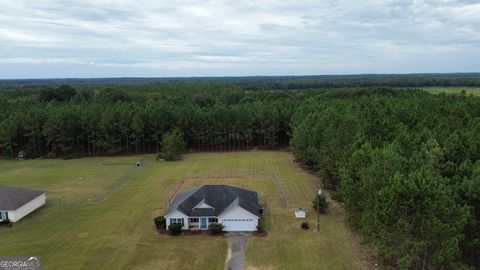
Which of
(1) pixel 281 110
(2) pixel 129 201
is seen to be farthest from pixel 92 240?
(1) pixel 281 110

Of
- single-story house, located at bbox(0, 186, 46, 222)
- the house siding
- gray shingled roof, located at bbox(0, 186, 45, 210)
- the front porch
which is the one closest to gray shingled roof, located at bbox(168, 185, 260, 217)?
the house siding

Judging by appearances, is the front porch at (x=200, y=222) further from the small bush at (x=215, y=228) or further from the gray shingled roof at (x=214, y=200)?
the small bush at (x=215, y=228)

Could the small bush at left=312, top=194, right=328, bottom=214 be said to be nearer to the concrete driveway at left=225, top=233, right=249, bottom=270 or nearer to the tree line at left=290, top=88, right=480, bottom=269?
the tree line at left=290, top=88, right=480, bottom=269

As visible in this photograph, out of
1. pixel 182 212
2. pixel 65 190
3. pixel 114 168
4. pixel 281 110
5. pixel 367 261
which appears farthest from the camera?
pixel 281 110

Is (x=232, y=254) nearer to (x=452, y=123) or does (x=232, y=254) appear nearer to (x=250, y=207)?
(x=250, y=207)
